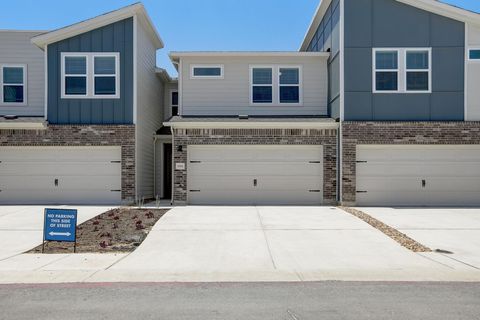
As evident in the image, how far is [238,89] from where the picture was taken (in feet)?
60.6

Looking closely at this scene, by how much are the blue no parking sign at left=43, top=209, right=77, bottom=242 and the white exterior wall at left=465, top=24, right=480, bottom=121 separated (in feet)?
45.9

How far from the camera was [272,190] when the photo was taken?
1697cm

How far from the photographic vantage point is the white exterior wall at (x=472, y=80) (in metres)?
16.2

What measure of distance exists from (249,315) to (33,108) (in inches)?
662

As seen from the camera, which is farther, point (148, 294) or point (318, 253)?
point (318, 253)

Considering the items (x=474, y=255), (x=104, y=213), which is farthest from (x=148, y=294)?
(x=104, y=213)

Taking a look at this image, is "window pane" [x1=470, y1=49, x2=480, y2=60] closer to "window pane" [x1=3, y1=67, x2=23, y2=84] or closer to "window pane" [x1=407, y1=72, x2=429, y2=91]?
"window pane" [x1=407, y1=72, x2=429, y2=91]

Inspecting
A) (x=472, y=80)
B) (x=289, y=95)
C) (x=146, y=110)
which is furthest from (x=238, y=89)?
(x=472, y=80)

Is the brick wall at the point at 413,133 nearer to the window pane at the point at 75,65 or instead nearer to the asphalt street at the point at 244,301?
the asphalt street at the point at 244,301

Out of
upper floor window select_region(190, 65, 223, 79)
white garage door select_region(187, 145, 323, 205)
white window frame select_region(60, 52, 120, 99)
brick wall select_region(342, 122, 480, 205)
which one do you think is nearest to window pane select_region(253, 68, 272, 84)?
upper floor window select_region(190, 65, 223, 79)

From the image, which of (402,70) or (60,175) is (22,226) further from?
(402,70)

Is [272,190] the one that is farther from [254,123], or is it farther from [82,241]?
[82,241]

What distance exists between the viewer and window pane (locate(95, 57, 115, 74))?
1705cm

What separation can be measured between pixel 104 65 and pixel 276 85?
6.90 metres
